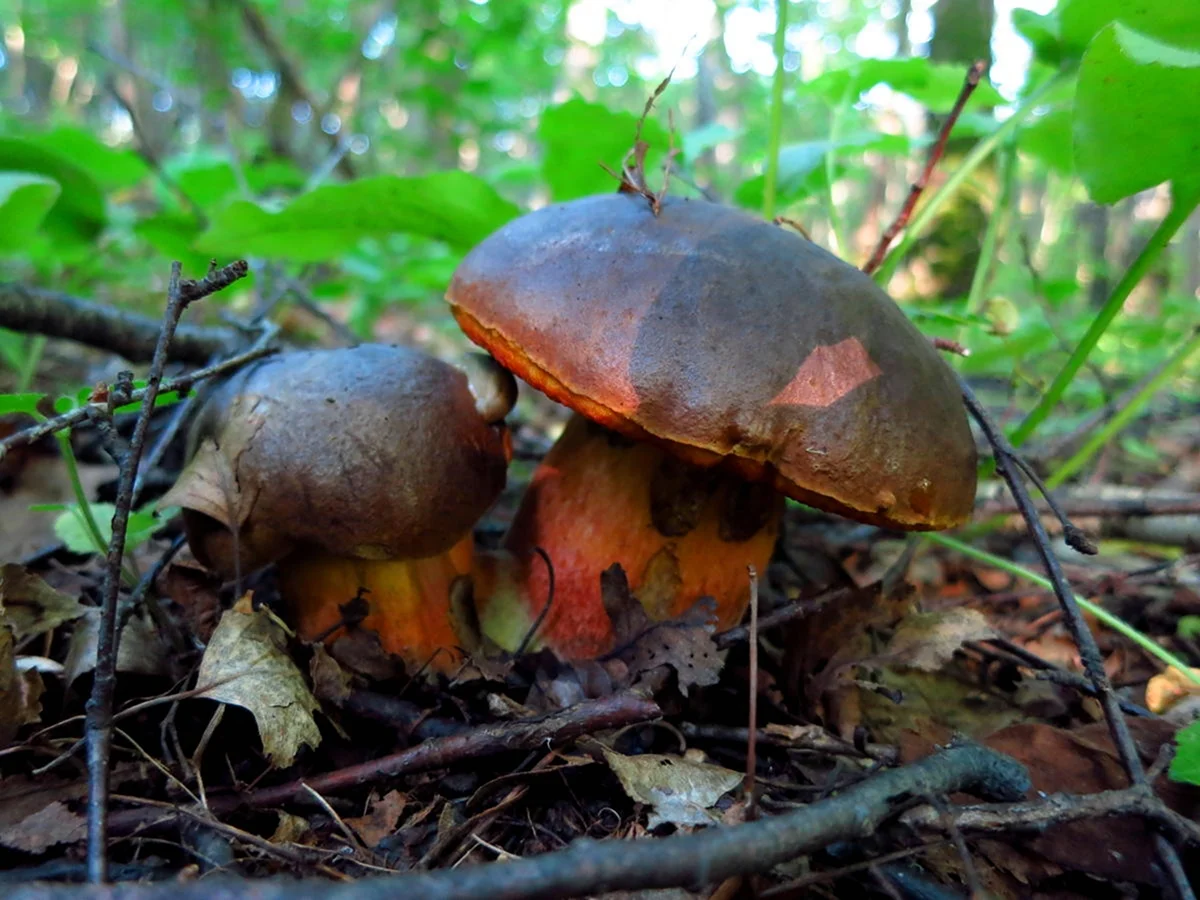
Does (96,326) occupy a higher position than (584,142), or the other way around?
(584,142)

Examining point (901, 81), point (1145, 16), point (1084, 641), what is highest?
point (1145, 16)

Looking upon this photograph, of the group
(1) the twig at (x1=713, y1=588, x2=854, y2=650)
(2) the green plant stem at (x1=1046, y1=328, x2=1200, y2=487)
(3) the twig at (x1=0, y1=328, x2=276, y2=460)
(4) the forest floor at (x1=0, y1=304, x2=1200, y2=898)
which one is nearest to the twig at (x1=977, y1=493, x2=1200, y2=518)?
(2) the green plant stem at (x1=1046, y1=328, x2=1200, y2=487)

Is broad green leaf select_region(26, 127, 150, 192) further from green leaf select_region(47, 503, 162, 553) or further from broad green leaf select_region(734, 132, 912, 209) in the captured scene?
→ broad green leaf select_region(734, 132, 912, 209)

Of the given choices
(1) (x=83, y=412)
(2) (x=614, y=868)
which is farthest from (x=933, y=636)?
(1) (x=83, y=412)

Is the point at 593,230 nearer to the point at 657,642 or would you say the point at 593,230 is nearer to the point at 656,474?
the point at 656,474

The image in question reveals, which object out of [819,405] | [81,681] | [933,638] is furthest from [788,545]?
[81,681]

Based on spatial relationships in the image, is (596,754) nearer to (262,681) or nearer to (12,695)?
(262,681)

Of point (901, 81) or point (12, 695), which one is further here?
point (901, 81)
